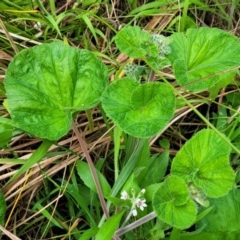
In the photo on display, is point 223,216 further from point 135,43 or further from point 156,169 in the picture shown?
point 135,43

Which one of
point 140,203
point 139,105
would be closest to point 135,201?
point 140,203

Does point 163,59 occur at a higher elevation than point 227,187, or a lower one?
higher

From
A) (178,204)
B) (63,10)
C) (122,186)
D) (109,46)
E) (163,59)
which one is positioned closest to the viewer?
(178,204)

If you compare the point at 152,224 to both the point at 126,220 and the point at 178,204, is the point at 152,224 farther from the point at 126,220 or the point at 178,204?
the point at 178,204

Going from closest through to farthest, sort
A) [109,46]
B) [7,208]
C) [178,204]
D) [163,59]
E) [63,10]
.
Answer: [178,204]
[163,59]
[7,208]
[109,46]
[63,10]

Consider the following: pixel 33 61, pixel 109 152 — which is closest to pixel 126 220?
pixel 109 152

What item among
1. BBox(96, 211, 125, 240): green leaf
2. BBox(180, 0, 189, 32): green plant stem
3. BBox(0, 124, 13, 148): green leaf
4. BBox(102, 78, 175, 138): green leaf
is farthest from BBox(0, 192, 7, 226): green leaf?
BBox(180, 0, 189, 32): green plant stem

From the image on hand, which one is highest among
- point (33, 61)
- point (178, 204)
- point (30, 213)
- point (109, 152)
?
point (33, 61)
